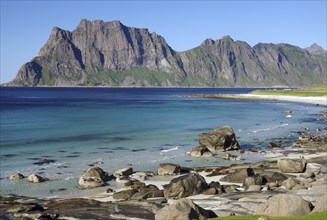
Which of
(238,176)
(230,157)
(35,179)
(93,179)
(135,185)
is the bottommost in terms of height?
(230,157)

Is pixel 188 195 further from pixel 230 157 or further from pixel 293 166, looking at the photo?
pixel 230 157

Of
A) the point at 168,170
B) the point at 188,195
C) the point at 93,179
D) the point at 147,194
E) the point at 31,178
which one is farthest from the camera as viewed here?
the point at 168,170

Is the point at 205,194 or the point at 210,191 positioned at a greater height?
the point at 210,191

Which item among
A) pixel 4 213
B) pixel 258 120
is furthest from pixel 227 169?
pixel 258 120

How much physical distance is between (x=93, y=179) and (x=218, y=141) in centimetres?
2573

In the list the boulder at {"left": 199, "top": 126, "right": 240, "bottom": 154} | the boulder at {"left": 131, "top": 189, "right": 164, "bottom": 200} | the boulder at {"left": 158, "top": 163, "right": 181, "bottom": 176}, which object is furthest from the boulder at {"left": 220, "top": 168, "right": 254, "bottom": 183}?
the boulder at {"left": 199, "top": 126, "right": 240, "bottom": 154}

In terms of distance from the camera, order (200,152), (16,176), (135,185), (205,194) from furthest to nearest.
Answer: (200,152) < (16,176) < (135,185) < (205,194)

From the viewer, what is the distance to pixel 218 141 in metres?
61.4

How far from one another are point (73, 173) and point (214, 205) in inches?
835

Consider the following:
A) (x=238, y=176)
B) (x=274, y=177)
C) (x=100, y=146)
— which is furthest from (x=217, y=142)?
(x=274, y=177)

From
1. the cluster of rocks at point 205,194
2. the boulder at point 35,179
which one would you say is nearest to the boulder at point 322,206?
the cluster of rocks at point 205,194

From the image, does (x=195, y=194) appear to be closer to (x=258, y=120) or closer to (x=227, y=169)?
(x=227, y=169)

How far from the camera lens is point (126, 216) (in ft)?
90.2

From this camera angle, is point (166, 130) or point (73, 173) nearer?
point (73, 173)
